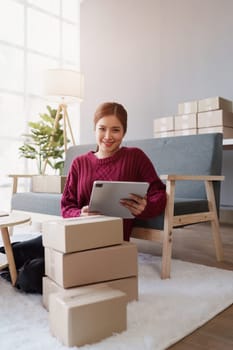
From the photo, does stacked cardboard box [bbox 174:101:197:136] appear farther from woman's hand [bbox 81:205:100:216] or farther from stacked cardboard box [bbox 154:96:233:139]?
woman's hand [bbox 81:205:100:216]

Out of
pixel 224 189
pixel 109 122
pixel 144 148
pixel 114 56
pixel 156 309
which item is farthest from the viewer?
pixel 114 56

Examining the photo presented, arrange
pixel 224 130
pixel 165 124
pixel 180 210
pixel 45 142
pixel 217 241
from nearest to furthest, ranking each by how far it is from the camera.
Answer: pixel 180 210
pixel 217 241
pixel 224 130
pixel 165 124
pixel 45 142

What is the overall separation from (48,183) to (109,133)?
50.8 inches

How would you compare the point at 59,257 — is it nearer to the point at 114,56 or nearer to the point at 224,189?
the point at 224,189

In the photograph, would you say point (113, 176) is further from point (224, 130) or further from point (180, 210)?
point (224, 130)

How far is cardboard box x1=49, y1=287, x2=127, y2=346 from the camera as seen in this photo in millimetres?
1027

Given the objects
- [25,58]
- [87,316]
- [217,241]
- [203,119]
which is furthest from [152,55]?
[87,316]

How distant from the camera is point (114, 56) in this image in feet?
14.7

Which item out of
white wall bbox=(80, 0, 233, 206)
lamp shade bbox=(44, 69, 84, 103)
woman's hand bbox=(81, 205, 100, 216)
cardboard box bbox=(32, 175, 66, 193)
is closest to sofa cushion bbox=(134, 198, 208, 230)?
woman's hand bbox=(81, 205, 100, 216)

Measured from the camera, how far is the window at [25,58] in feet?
13.6

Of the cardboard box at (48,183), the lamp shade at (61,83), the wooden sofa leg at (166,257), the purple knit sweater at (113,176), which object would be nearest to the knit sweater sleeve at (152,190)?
the purple knit sweater at (113,176)

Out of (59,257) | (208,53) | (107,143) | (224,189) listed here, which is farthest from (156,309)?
(208,53)

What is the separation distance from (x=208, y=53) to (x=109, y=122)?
246 centimetres

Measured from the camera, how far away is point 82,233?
1.22 meters
